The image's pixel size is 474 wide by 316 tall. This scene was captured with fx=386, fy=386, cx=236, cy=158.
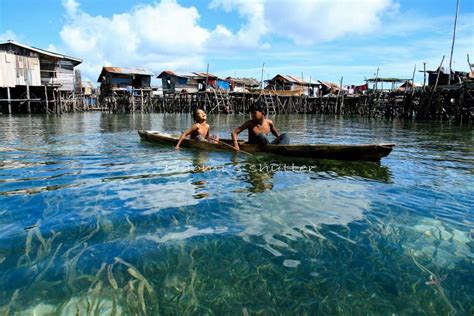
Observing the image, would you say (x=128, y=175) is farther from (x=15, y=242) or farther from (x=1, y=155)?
(x=1, y=155)

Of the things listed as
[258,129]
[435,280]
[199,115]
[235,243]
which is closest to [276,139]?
[258,129]

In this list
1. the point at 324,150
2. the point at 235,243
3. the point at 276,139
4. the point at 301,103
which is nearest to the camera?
the point at 235,243

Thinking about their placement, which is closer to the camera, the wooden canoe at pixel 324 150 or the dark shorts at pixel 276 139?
the wooden canoe at pixel 324 150

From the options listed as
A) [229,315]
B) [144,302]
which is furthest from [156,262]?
[229,315]

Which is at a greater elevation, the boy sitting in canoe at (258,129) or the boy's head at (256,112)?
the boy's head at (256,112)

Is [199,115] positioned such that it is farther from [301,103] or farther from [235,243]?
[301,103]

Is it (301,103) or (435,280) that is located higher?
(301,103)

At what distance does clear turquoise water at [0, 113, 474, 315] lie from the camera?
2918 millimetres

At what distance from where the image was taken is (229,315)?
8.98 ft

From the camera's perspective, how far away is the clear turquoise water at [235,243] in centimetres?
292

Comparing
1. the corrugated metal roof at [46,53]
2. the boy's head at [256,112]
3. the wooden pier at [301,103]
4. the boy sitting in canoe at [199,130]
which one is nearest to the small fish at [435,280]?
the boy's head at [256,112]

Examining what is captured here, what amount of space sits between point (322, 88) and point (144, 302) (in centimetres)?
5504

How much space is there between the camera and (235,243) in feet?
12.7

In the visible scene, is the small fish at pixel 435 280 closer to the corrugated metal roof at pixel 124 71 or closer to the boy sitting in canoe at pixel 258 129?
the boy sitting in canoe at pixel 258 129
